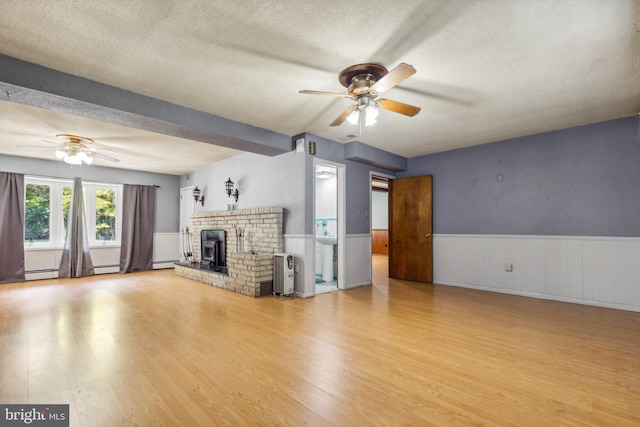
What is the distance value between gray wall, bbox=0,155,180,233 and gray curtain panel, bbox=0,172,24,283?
0.26m

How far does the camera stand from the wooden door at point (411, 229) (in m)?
5.85

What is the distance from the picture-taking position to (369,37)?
2.26 meters

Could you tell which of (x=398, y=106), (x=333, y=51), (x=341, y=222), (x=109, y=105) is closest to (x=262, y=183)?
(x=341, y=222)

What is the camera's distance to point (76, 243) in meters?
6.50

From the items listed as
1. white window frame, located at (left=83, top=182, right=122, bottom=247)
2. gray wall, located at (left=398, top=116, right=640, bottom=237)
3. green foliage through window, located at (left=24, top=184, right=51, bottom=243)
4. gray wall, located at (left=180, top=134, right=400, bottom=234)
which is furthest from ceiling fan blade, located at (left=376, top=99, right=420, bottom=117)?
green foliage through window, located at (left=24, top=184, right=51, bottom=243)

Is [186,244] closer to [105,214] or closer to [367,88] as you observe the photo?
[105,214]

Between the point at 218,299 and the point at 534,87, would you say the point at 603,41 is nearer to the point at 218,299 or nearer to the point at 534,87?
the point at 534,87

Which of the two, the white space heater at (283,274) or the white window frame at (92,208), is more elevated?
the white window frame at (92,208)

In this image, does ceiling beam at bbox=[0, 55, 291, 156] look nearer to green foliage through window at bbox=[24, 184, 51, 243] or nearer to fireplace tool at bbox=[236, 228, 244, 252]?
fireplace tool at bbox=[236, 228, 244, 252]

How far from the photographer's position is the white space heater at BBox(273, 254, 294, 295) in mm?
4641

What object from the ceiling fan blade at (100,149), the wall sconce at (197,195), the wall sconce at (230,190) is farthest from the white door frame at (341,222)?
the ceiling fan blade at (100,149)

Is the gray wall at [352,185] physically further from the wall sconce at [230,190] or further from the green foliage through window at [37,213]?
the green foliage through window at [37,213]

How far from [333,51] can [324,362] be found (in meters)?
2.50

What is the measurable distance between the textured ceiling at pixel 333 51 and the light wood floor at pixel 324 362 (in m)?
2.49
